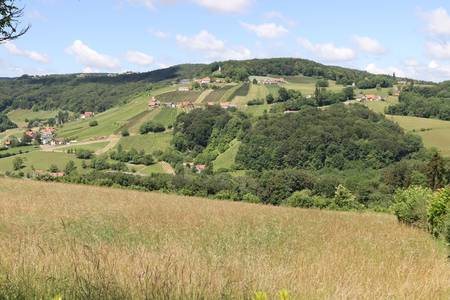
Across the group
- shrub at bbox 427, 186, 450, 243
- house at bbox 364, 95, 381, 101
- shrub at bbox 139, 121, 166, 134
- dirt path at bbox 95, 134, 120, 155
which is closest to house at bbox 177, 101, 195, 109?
shrub at bbox 139, 121, 166, 134

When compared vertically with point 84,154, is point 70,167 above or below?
below

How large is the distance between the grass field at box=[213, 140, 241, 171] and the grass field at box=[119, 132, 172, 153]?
54.3 ft

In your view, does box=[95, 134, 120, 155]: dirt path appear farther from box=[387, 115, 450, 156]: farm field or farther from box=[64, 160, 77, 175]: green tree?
box=[387, 115, 450, 156]: farm field

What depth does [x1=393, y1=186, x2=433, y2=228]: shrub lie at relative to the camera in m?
15.2

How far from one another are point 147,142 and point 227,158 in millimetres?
24958

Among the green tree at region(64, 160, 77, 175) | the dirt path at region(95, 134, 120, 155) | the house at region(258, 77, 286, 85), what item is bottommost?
the green tree at region(64, 160, 77, 175)

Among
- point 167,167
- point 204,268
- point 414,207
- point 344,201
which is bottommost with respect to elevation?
point 167,167

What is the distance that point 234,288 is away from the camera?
4184mm

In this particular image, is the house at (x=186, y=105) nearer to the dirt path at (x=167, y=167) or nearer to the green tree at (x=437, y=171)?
the dirt path at (x=167, y=167)

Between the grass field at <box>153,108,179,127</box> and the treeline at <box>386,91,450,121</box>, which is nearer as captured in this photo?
the treeline at <box>386,91,450,121</box>

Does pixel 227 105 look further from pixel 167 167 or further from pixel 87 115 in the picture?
pixel 87 115

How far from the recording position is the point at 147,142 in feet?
411

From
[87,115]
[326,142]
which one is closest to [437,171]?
[326,142]

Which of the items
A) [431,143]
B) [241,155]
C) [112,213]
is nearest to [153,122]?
[241,155]
